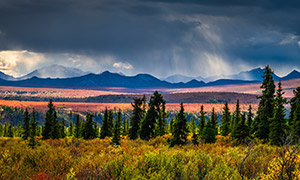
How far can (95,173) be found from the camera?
353 inches

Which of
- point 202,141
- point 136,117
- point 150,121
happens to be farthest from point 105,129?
point 202,141

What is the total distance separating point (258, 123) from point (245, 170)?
2555 cm

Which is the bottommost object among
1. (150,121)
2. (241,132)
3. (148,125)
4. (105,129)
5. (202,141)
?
(105,129)

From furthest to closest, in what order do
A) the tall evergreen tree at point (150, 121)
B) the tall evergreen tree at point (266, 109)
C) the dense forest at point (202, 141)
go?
the tall evergreen tree at point (150, 121) → the tall evergreen tree at point (266, 109) → the dense forest at point (202, 141)

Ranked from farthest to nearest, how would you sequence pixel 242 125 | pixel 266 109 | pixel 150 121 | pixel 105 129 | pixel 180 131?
pixel 105 129 → pixel 150 121 → pixel 266 109 → pixel 242 125 → pixel 180 131

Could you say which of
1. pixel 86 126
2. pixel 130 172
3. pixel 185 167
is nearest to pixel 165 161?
pixel 185 167

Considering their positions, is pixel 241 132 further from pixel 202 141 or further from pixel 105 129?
pixel 105 129

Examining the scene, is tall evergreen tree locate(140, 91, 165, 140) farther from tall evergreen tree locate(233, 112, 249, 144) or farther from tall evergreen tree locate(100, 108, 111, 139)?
tall evergreen tree locate(100, 108, 111, 139)

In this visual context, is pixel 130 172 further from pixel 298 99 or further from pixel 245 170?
pixel 298 99

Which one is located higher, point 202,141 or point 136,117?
point 136,117

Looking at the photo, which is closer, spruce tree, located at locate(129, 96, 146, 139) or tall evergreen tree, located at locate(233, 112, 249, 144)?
tall evergreen tree, located at locate(233, 112, 249, 144)

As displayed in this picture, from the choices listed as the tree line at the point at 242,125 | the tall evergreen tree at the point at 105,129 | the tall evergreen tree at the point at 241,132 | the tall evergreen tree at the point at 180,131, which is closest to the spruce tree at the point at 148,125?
the tree line at the point at 242,125

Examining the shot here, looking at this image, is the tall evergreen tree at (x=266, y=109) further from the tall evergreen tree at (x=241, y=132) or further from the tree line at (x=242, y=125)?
the tall evergreen tree at (x=241, y=132)

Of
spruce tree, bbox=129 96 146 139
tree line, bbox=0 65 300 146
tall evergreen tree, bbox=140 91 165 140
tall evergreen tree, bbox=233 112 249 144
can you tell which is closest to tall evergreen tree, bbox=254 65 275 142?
tree line, bbox=0 65 300 146
